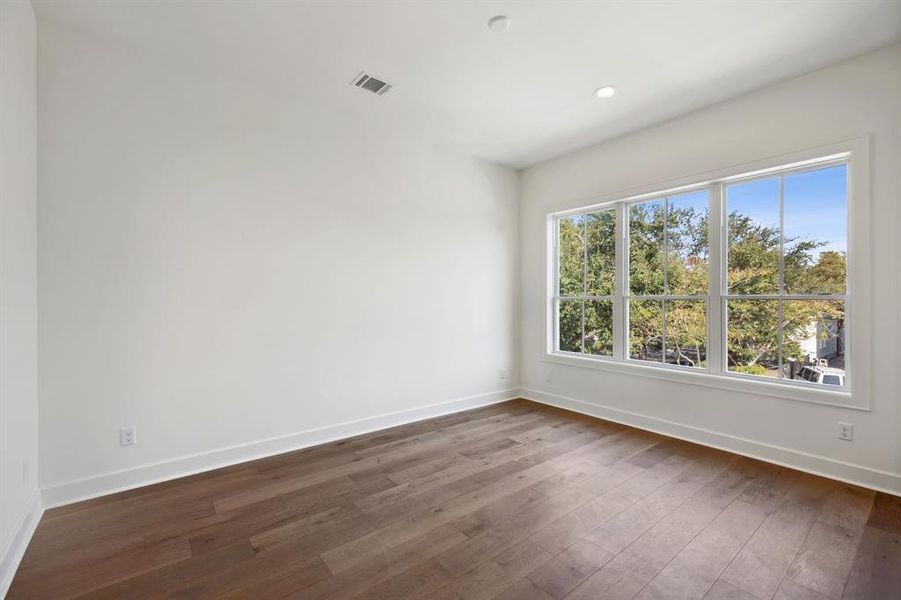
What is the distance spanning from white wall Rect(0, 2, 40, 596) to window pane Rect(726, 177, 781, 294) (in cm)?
463

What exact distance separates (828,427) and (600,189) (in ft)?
8.79

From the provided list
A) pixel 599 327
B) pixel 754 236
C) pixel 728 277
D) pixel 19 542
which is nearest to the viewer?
pixel 19 542

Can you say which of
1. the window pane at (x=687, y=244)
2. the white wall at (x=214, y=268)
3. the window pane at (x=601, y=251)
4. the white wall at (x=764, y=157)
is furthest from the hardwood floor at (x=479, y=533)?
the window pane at (x=601, y=251)

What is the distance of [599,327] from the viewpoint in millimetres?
4332

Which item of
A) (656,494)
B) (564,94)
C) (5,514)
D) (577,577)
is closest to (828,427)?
(656,494)

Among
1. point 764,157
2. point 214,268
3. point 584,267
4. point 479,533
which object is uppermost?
point 764,157

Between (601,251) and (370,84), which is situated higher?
(370,84)

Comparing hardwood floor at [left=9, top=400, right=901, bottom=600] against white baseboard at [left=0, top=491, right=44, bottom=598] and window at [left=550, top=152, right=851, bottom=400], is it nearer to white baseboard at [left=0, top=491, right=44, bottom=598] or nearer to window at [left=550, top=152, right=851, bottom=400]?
white baseboard at [left=0, top=491, right=44, bottom=598]

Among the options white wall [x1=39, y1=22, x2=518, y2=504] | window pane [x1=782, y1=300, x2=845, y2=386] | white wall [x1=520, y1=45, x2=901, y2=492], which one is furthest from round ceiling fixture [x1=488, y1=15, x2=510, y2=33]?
window pane [x1=782, y1=300, x2=845, y2=386]

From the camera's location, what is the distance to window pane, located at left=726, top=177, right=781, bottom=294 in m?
3.16

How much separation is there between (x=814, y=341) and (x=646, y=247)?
1.49 m

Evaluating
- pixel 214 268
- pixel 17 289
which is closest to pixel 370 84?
pixel 214 268

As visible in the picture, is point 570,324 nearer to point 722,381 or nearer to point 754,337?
point 722,381

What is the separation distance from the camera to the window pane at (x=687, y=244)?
354cm
